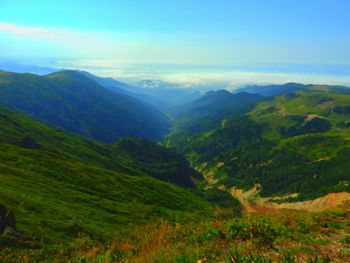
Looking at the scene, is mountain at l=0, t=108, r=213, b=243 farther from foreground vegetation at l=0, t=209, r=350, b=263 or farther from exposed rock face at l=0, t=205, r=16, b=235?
foreground vegetation at l=0, t=209, r=350, b=263

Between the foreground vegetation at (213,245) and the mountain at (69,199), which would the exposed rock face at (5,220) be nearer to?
the mountain at (69,199)

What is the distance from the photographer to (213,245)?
1638 centimetres

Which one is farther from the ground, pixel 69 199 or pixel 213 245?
pixel 213 245

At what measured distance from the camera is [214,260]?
46.9ft

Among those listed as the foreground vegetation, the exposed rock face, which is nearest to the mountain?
the exposed rock face

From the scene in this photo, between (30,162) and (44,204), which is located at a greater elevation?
(44,204)

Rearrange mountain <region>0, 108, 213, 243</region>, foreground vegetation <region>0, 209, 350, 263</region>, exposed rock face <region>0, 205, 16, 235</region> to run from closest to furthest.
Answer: foreground vegetation <region>0, 209, 350, 263</region>, exposed rock face <region>0, 205, 16, 235</region>, mountain <region>0, 108, 213, 243</region>

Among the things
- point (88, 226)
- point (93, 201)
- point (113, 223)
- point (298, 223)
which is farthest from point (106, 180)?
point (298, 223)

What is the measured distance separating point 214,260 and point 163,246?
2736 mm

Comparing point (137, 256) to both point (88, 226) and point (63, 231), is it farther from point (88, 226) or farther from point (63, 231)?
point (88, 226)

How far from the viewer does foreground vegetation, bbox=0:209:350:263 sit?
1468 cm

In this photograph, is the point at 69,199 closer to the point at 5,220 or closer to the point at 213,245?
the point at 5,220

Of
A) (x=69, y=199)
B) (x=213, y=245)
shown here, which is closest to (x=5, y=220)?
(x=213, y=245)

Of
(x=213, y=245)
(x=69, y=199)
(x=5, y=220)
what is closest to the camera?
(x=213, y=245)
